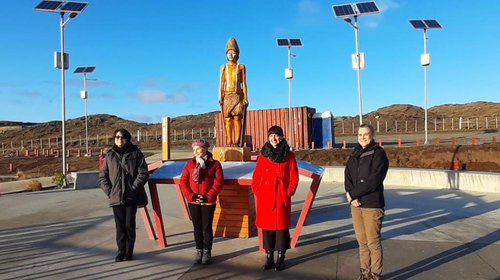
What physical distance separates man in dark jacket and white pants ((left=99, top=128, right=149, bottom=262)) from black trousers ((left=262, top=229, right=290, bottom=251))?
1752 mm

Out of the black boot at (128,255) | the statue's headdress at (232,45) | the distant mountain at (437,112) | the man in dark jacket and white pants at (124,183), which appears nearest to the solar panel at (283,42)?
the statue's headdress at (232,45)

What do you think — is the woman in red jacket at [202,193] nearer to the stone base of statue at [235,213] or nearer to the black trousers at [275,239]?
the black trousers at [275,239]

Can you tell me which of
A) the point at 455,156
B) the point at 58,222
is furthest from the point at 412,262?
the point at 455,156

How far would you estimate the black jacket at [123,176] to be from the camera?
18.4 ft

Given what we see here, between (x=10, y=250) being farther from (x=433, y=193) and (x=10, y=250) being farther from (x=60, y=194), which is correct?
(x=433, y=193)

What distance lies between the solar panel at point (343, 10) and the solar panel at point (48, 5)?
1134 cm

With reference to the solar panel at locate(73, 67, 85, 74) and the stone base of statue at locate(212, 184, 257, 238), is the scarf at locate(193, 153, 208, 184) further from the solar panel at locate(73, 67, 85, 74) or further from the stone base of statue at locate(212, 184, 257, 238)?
the solar panel at locate(73, 67, 85, 74)

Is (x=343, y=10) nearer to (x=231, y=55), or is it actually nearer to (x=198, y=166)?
(x=231, y=55)

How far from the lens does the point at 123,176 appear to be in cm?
561

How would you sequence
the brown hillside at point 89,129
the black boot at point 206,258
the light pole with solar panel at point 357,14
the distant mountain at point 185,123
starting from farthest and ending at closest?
1. the brown hillside at point 89,129
2. the distant mountain at point 185,123
3. the light pole with solar panel at point 357,14
4. the black boot at point 206,258

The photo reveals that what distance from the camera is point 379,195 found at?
4.50 m

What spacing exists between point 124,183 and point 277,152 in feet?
6.65

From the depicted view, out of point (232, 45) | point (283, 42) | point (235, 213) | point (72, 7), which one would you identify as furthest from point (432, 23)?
point (235, 213)

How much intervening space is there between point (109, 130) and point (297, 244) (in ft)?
282
